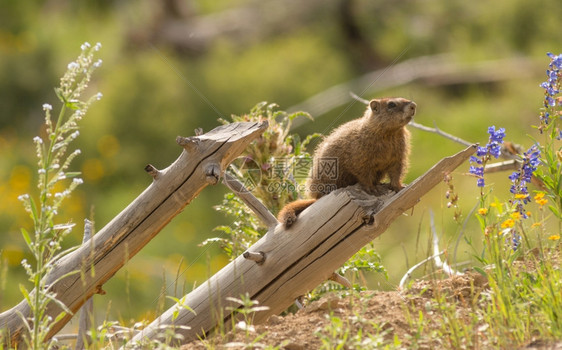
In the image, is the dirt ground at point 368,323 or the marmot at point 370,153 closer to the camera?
the dirt ground at point 368,323

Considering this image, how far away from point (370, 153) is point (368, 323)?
1256 millimetres

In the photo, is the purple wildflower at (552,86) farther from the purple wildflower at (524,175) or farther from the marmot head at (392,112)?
the marmot head at (392,112)

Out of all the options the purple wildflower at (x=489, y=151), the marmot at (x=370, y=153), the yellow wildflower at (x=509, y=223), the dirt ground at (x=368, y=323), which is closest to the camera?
the dirt ground at (x=368, y=323)

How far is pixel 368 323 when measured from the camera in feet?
11.4

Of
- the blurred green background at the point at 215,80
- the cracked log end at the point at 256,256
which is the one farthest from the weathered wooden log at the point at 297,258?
the blurred green background at the point at 215,80

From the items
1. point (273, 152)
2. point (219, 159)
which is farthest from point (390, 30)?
point (219, 159)

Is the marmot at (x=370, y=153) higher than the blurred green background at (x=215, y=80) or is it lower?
lower

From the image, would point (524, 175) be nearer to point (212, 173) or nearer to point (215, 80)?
point (212, 173)

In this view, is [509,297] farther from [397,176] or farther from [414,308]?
[397,176]

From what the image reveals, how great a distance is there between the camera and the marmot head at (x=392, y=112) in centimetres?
445

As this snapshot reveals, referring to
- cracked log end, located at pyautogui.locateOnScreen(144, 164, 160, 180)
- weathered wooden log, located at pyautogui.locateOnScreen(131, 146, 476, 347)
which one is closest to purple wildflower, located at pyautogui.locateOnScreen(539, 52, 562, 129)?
weathered wooden log, located at pyautogui.locateOnScreen(131, 146, 476, 347)

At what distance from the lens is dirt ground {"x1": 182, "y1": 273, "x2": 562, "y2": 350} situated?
3316 millimetres

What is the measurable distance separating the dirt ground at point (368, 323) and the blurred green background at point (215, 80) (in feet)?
14.9

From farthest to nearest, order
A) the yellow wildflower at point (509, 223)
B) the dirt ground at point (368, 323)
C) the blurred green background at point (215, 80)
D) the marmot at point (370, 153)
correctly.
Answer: the blurred green background at point (215, 80)
the marmot at point (370, 153)
the yellow wildflower at point (509, 223)
the dirt ground at point (368, 323)
